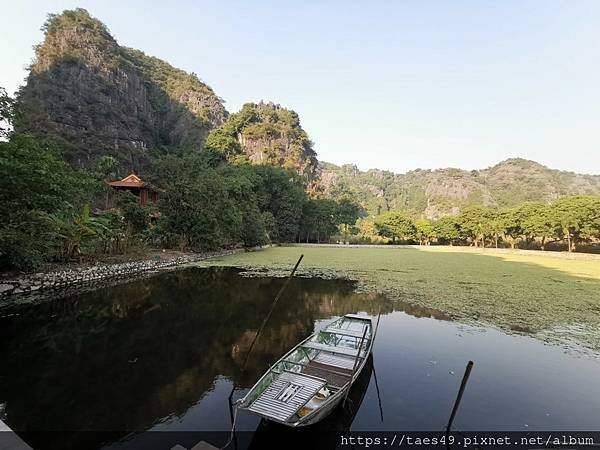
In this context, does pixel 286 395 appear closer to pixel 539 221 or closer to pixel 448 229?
pixel 539 221

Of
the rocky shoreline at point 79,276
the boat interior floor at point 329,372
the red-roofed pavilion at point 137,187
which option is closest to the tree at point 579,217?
the rocky shoreline at point 79,276

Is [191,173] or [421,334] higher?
[191,173]

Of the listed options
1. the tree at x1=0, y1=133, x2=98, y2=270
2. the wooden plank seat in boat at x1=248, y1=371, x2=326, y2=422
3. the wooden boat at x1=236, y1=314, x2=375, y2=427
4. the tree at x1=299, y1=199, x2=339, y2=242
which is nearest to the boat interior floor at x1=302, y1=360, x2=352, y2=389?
the wooden boat at x1=236, y1=314, x2=375, y2=427

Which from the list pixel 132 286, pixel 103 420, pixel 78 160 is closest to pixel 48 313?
pixel 132 286

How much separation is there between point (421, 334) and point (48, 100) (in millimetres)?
59240

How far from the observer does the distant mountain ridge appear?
88.7 metres

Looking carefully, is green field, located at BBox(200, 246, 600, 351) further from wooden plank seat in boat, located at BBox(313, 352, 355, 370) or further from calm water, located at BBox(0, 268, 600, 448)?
wooden plank seat in boat, located at BBox(313, 352, 355, 370)

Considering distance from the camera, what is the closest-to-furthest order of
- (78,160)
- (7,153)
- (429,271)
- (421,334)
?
1. (421,334)
2. (7,153)
3. (429,271)
4. (78,160)

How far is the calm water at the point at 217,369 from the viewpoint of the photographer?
201 inches

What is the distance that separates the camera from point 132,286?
46.9 ft

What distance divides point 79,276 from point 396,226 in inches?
2026

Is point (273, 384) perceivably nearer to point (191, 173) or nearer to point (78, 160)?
point (191, 173)

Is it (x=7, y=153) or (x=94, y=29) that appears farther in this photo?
(x=94, y=29)

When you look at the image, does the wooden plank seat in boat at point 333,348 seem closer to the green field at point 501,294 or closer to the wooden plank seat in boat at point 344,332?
the wooden plank seat in boat at point 344,332
